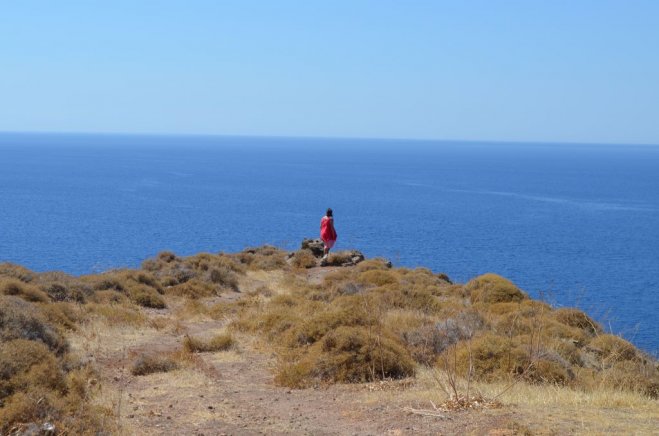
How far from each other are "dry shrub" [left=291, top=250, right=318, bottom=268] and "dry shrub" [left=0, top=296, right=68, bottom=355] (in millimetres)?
18297

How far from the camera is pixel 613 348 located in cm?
1526

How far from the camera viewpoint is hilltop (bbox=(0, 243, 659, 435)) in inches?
361

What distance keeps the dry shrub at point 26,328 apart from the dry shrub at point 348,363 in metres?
3.81

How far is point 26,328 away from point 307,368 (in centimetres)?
456

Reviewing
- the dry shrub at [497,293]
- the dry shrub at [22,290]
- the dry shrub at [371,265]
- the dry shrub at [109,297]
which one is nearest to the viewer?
the dry shrub at [22,290]

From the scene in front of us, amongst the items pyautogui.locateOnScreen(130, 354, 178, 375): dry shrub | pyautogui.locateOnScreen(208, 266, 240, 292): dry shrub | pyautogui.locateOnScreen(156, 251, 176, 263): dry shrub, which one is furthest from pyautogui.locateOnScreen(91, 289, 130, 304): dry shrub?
→ pyautogui.locateOnScreen(156, 251, 176, 263): dry shrub

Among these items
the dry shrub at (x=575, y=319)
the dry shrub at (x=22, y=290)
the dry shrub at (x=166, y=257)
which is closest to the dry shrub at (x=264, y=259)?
the dry shrub at (x=166, y=257)

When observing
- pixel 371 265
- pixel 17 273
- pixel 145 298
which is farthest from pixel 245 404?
pixel 371 265

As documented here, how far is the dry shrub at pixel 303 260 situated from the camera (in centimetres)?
3125

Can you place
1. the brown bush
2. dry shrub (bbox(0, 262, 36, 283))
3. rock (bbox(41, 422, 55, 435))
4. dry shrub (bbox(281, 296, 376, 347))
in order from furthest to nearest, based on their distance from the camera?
A: 1. dry shrub (bbox(0, 262, 36, 283))
2. the brown bush
3. dry shrub (bbox(281, 296, 376, 347))
4. rock (bbox(41, 422, 55, 435))

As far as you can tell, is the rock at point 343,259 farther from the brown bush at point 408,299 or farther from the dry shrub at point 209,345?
the dry shrub at point 209,345

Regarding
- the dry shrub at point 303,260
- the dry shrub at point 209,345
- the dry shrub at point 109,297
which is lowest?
the dry shrub at point 303,260

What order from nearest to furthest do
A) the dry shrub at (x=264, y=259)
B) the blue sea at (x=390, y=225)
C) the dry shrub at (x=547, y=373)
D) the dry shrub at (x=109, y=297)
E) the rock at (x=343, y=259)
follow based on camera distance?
the dry shrub at (x=547, y=373) < the dry shrub at (x=109, y=297) < the rock at (x=343, y=259) < the dry shrub at (x=264, y=259) < the blue sea at (x=390, y=225)

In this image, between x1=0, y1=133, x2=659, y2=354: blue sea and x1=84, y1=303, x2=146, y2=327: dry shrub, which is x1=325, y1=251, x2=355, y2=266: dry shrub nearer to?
x1=0, y1=133, x2=659, y2=354: blue sea
